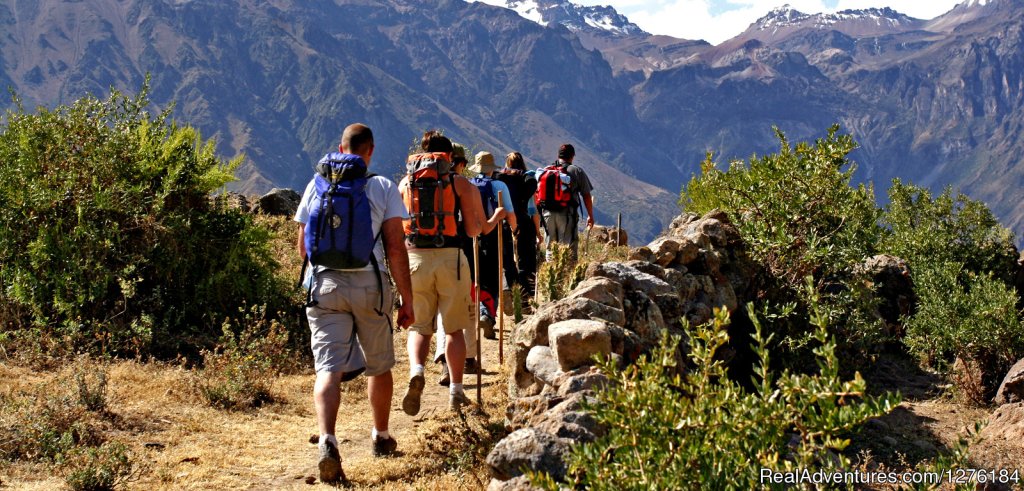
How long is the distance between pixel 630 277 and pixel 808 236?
276cm

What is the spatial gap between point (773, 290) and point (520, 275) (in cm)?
362

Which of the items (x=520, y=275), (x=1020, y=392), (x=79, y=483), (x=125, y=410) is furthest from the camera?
(x=520, y=275)

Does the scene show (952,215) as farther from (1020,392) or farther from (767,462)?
(767,462)

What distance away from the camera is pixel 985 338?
8.38 metres

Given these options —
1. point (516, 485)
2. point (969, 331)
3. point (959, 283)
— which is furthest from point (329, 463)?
point (959, 283)

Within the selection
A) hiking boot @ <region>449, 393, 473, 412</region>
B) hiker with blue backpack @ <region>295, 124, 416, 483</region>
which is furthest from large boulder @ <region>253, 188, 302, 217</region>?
hiker with blue backpack @ <region>295, 124, 416, 483</region>

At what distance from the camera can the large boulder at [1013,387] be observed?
24.9 feet

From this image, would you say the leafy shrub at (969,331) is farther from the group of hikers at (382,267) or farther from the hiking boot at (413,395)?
the hiking boot at (413,395)

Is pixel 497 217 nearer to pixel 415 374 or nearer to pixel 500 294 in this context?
pixel 500 294

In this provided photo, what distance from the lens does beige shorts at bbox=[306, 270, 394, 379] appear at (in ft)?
17.8

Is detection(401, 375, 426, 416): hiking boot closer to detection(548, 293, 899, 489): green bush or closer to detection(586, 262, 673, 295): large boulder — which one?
detection(586, 262, 673, 295): large boulder

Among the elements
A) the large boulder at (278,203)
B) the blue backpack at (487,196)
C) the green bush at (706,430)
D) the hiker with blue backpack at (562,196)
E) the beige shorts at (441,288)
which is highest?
the large boulder at (278,203)

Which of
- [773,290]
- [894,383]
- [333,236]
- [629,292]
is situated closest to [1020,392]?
[894,383]

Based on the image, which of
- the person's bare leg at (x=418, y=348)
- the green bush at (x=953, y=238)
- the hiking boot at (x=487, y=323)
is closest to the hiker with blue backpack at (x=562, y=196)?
the hiking boot at (x=487, y=323)
